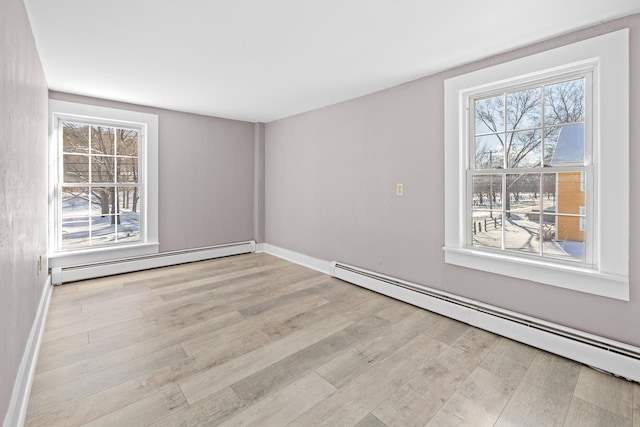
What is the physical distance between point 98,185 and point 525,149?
484 centimetres

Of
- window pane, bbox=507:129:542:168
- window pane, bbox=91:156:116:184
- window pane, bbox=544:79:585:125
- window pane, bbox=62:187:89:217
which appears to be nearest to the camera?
window pane, bbox=544:79:585:125

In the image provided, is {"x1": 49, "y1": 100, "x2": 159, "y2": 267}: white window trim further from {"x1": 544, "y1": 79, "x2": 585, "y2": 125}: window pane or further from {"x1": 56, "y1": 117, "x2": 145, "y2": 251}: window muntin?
{"x1": 544, "y1": 79, "x2": 585, "y2": 125}: window pane

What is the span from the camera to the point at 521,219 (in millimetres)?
2588

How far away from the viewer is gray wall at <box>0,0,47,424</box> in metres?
1.45

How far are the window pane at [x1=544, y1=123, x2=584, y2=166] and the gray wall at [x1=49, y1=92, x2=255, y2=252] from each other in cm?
427

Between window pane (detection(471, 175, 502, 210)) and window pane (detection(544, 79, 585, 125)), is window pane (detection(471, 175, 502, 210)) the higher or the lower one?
the lower one

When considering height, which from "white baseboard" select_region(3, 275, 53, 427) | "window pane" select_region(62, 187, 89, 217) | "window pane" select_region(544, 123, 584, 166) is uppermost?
"window pane" select_region(544, 123, 584, 166)

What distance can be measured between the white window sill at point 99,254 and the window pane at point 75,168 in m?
0.93

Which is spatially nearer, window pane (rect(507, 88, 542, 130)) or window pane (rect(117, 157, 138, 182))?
window pane (rect(507, 88, 542, 130))

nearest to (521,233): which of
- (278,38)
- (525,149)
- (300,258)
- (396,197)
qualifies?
(525,149)

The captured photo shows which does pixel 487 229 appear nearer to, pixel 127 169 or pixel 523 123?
pixel 523 123

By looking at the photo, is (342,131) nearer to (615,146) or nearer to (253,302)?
(253,302)

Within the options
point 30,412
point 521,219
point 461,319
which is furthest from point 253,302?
point 521,219

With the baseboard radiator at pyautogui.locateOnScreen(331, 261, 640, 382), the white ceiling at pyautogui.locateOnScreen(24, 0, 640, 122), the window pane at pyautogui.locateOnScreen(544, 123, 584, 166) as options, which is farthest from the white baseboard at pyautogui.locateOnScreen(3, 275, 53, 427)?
the window pane at pyautogui.locateOnScreen(544, 123, 584, 166)
